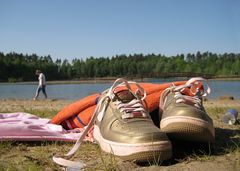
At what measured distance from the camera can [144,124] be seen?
7.77ft

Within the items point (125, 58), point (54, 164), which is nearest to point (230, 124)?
point (54, 164)

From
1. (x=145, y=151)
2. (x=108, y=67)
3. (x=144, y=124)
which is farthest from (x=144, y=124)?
(x=108, y=67)

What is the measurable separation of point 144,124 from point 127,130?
13 centimetres

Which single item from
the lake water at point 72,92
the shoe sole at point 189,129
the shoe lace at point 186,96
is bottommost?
the lake water at point 72,92

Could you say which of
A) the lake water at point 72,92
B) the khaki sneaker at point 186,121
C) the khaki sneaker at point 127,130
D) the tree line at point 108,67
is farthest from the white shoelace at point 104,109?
the tree line at point 108,67

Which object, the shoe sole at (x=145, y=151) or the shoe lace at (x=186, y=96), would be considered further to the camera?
the shoe lace at (x=186, y=96)

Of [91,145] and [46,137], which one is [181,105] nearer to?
[91,145]

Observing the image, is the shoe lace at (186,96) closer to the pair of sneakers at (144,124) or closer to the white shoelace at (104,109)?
the pair of sneakers at (144,124)

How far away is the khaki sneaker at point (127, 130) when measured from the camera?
2.16 metres

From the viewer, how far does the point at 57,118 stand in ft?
11.9

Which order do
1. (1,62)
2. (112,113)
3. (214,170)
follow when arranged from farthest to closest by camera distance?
(1,62)
(112,113)
(214,170)

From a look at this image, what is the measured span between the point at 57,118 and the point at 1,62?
379 ft

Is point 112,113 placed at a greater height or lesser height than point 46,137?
greater

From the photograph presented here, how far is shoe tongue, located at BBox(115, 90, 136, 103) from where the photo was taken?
278 cm
